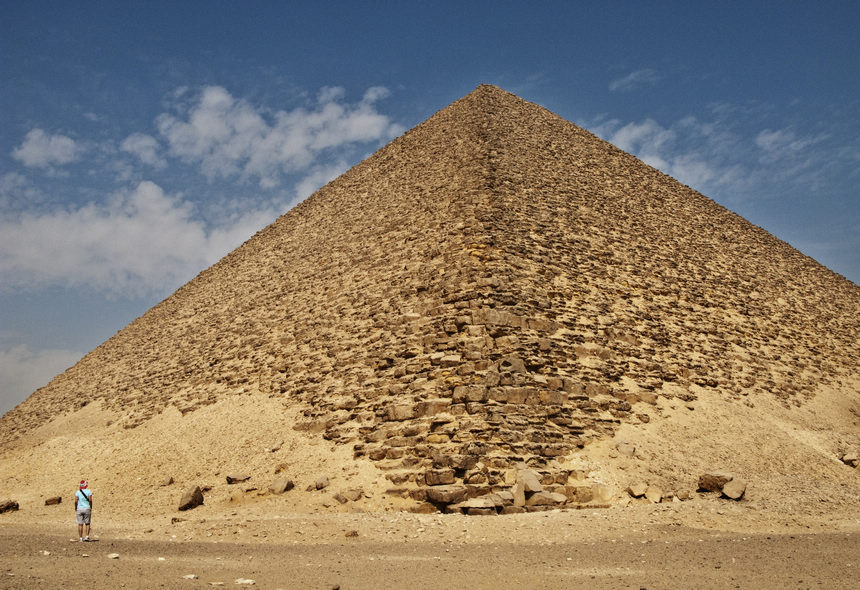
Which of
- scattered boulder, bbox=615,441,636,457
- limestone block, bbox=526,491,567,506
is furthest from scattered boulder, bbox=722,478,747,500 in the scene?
limestone block, bbox=526,491,567,506

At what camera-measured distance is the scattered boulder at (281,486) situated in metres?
10.0

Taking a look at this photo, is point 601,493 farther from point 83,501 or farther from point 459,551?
point 83,501

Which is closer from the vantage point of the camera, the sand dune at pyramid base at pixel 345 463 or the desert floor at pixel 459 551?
the desert floor at pixel 459 551

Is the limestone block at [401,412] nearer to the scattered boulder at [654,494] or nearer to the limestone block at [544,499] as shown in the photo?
the limestone block at [544,499]

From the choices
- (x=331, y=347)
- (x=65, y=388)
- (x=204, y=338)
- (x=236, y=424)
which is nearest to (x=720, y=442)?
(x=331, y=347)

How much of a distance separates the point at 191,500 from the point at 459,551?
5664 mm

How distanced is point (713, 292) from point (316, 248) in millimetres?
12757

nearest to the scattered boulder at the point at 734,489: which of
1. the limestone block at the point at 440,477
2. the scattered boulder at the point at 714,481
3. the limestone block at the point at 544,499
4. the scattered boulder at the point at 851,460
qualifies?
the scattered boulder at the point at 714,481

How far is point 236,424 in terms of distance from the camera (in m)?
13.5

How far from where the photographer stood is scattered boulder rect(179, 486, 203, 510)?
10312 mm

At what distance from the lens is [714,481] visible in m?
9.41

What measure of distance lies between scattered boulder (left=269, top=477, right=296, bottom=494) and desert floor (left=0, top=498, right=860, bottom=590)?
98 centimetres

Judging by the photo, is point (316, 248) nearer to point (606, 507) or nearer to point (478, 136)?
point (478, 136)

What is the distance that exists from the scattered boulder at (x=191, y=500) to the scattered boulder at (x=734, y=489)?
857cm
